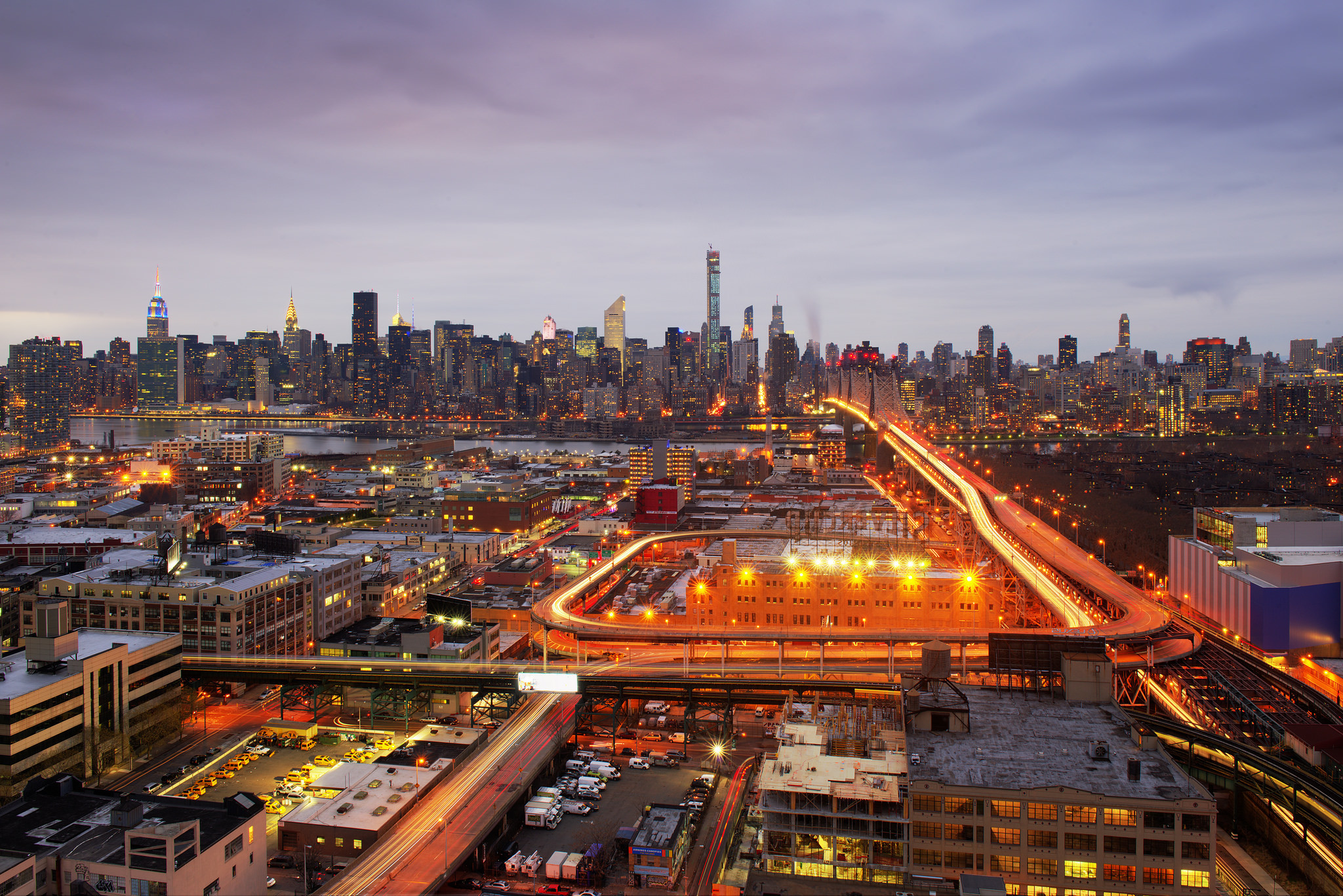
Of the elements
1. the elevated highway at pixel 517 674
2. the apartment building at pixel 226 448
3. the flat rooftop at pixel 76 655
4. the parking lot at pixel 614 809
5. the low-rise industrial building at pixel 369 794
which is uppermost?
the apartment building at pixel 226 448

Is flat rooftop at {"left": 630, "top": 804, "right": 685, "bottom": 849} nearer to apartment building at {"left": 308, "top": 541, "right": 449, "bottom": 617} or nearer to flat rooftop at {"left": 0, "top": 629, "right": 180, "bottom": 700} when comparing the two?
flat rooftop at {"left": 0, "top": 629, "right": 180, "bottom": 700}

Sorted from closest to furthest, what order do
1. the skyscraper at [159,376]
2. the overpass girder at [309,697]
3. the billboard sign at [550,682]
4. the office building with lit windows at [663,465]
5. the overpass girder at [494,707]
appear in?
the billboard sign at [550,682], the overpass girder at [494,707], the overpass girder at [309,697], the office building with lit windows at [663,465], the skyscraper at [159,376]

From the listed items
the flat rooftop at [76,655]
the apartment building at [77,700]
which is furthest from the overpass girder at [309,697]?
the flat rooftop at [76,655]

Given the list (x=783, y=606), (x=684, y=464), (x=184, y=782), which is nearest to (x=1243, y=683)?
(x=783, y=606)

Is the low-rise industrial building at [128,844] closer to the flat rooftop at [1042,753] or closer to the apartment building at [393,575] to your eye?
the flat rooftop at [1042,753]

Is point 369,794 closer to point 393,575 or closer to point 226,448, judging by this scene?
point 393,575

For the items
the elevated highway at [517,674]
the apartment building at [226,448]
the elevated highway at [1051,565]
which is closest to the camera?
the elevated highway at [517,674]

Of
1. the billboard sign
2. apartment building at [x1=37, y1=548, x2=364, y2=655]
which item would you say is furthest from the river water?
the billboard sign
